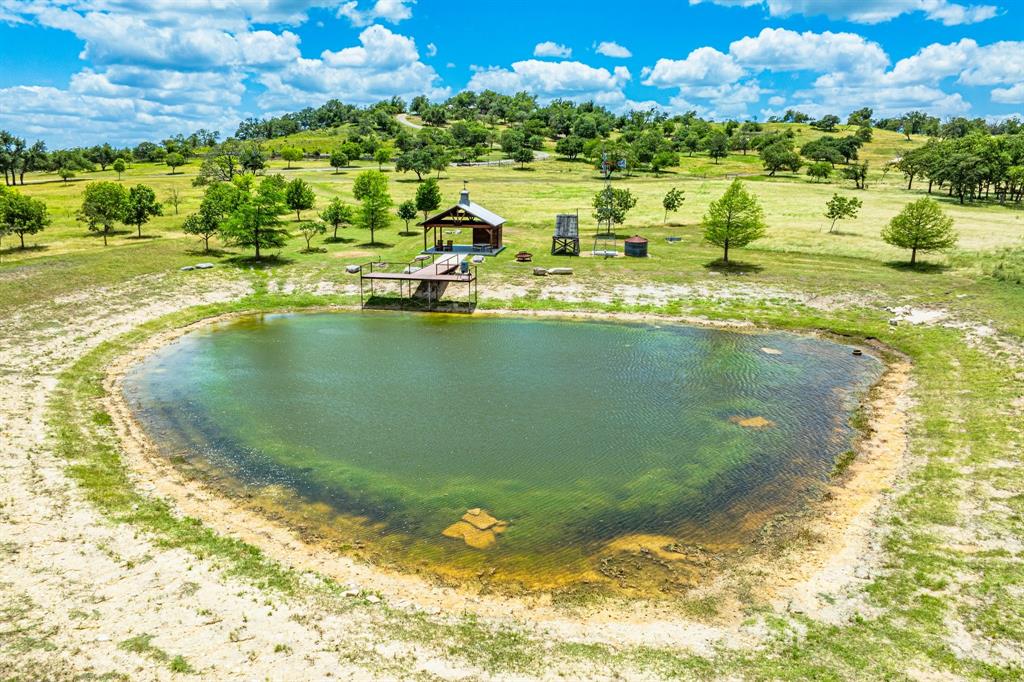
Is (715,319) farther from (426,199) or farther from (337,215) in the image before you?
(337,215)

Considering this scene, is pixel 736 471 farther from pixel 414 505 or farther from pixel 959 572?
pixel 414 505

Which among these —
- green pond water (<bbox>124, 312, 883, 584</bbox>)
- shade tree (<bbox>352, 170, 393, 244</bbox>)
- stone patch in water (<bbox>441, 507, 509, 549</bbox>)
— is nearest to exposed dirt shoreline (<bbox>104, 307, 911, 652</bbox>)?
green pond water (<bbox>124, 312, 883, 584</bbox>)

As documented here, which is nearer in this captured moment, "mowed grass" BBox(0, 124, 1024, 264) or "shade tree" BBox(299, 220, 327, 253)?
"shade tree" BBox(299, 220, 327, 253)

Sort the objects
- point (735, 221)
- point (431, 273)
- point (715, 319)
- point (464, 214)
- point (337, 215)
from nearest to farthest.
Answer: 1. point (715, 319)
2. point (431, 273)
3. point (735, 221)
4. point (464, 214)
5. point (337, 215)

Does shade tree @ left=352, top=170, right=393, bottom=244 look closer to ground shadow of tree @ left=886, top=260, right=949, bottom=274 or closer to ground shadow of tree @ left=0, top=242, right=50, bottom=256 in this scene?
ground shadow of tree @ left=0, top=242, right=50, bottom=256

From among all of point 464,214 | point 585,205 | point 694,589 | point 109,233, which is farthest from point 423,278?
point 585,205

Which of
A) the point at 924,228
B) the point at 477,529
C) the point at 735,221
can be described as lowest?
the point at 477,529
